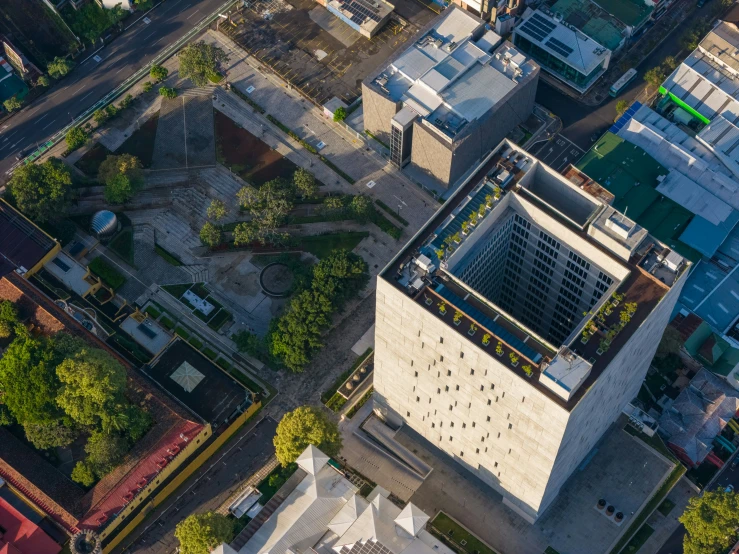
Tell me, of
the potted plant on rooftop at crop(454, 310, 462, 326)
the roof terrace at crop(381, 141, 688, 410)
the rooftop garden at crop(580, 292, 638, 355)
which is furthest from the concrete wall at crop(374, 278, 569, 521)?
the rooftop garden at crop(580, 292, 638, 355)

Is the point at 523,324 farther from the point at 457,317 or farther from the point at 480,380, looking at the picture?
the point at 457,317

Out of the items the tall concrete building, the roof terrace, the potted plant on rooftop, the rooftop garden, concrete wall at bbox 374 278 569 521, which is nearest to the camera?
the roof terrace

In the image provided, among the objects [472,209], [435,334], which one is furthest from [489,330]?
[472,209]

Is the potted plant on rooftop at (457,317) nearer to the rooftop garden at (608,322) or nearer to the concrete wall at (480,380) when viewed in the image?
the concrete wall at (480,380)

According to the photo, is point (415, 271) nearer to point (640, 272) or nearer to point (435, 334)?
point (435, 334)

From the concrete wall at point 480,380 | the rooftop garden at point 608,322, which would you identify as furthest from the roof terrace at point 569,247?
the concrete wall at point 480,380

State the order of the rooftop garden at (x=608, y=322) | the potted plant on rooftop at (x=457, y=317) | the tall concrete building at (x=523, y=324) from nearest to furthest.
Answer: the tall concrete building at (x=523, y=324) → the potted plant on rooftop at (x=457, y=317) → the rooftop garden at (x=608, y=322)

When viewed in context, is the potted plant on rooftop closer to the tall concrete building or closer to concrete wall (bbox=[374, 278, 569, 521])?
the tall concrete building

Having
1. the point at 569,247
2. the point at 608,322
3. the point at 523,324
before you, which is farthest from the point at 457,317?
the point at 569,247

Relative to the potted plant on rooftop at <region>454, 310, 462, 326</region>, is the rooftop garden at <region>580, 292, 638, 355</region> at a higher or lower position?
higher
